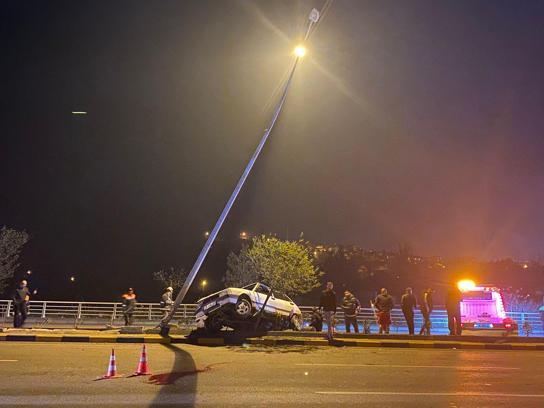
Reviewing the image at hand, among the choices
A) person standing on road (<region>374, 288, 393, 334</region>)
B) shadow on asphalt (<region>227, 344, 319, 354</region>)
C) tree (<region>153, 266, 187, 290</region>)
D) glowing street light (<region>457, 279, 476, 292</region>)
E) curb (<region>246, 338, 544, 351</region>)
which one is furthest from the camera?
tree (<region>153, 266, 187, 290</region>)

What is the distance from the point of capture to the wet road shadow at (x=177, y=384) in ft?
21.7

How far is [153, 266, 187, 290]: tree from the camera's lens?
50.9 m

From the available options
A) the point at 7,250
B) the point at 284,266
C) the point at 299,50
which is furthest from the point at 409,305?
the point at 7,250

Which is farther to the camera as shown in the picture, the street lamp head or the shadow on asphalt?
the street lamp head

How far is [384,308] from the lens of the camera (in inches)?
663

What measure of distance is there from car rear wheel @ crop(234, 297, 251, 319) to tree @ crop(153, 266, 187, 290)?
1379 inches

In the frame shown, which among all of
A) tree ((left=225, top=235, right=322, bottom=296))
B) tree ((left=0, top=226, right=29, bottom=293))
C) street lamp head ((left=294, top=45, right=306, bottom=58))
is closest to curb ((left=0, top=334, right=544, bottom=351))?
street lamp head ((left=294, top=45, right=306, bottom=58))

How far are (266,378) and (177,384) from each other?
1611 mm

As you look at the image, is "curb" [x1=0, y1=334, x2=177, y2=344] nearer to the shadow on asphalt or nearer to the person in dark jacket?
the shadow on asphalt

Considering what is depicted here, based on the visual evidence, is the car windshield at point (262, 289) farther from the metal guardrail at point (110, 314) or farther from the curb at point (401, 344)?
the metal guardrail at point (110, 314)

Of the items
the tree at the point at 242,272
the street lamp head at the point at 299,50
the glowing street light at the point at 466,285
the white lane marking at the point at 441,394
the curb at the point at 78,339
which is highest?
the street lamp head at the point at 299,50

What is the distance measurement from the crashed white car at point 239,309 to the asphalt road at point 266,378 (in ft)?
7.75

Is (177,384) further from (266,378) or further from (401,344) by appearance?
(401,344)

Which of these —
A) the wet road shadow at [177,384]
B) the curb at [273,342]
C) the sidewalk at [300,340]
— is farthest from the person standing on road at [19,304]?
the wet road shadow at [177,384]
